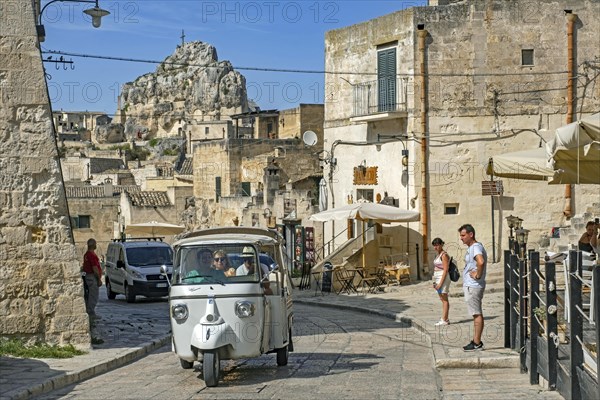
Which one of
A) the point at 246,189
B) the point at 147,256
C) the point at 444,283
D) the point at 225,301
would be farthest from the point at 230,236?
the point at 246,189

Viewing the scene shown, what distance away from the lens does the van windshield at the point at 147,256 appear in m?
29.7

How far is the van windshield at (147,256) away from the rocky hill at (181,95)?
125 m

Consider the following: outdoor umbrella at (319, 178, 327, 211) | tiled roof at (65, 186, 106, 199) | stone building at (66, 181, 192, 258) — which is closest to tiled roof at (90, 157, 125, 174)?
tiled roof at (65, 186, 106, 199)

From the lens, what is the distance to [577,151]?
1234 centimetres

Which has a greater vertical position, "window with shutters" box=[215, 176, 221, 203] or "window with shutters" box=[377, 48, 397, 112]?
"window with shutters" box=[377, 48, 397, 112]

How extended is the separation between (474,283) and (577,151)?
8.59 feet

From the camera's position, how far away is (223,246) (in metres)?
13.0

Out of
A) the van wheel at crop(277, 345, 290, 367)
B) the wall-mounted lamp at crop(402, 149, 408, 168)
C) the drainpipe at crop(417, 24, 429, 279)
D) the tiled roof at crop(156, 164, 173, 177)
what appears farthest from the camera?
the tiled roof at crop(156, 164, 173, 177)

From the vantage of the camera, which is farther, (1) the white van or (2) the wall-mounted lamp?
(2) the wall-mounted lamp

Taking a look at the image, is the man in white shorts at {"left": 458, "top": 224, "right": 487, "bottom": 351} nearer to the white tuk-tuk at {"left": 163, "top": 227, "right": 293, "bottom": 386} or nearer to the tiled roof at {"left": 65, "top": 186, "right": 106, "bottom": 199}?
the white tuk-tuk at {"left": 163, "top": 227, "right": 293, "bottom": 386}

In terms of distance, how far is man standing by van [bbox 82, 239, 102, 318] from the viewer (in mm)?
17812

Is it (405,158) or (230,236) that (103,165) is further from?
(230,236)

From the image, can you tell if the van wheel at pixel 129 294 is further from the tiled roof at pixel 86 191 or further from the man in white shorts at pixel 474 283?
the tiled roof at pixel 86 191

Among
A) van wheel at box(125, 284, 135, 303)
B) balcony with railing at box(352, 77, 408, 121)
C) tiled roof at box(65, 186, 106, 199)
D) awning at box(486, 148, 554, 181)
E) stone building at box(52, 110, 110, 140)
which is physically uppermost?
stone building at box(52, 110, 110, 140)
